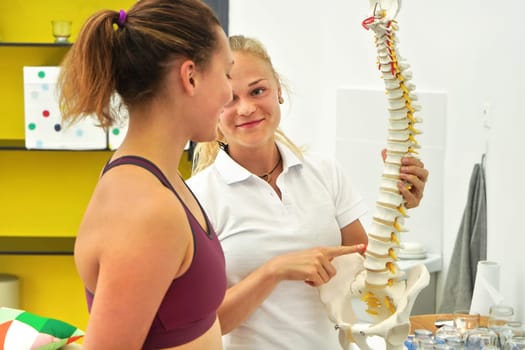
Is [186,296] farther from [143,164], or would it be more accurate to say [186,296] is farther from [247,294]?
[247,294]

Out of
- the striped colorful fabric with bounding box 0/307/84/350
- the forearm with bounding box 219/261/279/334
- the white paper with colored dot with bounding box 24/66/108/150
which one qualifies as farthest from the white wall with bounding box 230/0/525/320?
the striped colorful fabric with bounding box 0/307/84/350

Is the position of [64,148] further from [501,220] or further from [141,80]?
[141,80]

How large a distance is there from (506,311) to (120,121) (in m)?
Result: 1.28

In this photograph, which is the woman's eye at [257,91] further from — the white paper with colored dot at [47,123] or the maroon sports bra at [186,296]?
the white paper with colored dot at [47,123]

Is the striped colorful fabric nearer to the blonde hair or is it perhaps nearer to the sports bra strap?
the blonde hair

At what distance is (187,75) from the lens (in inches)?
43.3

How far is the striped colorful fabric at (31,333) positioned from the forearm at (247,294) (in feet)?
3.65

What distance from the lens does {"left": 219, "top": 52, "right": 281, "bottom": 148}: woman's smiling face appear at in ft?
5.45

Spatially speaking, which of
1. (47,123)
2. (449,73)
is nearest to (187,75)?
(449,73)

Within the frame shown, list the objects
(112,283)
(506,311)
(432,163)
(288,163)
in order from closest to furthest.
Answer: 1. (112,283)
2. (288,163)
3. (506,311)
4. (432,163)

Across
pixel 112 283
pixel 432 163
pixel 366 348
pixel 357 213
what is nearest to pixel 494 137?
pixel 432 163

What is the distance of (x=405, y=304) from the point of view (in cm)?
149

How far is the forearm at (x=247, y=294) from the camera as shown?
60.5 inches

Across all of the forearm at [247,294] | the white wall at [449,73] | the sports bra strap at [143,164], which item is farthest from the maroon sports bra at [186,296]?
the white wall at [449,73]
